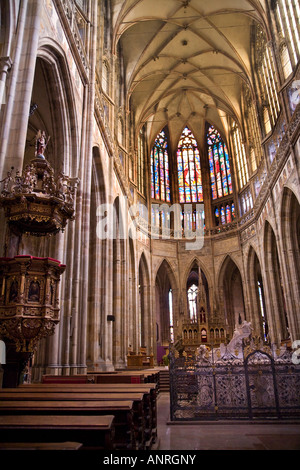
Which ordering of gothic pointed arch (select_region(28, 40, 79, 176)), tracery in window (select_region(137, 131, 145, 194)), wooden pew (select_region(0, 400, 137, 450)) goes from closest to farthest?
wooden pew (select_region(0, 400, 137, 450)) < gothic pointed arch (select_region(28, 40, 79, 176)) < tracery in window (select_region(137, 131, 145, 194))

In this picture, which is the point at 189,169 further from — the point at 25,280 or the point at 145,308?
the point at 25,280

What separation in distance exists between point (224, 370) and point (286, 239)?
12017mm

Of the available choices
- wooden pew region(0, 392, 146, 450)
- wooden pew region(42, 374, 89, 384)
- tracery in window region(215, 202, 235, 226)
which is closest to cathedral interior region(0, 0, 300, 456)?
tracery in window region(215, 202, 235, 226)

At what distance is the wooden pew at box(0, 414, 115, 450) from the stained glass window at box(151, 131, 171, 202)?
89.2 ft

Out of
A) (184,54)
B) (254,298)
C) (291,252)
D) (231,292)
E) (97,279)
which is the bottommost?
(97,279)

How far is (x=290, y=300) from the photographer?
17109 millimetres

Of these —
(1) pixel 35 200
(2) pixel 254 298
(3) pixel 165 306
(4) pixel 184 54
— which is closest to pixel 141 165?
(4) pixel 184 54

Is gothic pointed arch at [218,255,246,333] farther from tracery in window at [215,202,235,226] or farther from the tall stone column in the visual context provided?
the tall stone column

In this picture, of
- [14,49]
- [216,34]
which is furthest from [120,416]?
[216,34]

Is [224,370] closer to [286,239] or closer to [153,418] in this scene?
[153,418]

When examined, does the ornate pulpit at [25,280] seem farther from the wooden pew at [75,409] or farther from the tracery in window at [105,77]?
the tracery in window at [105,77]

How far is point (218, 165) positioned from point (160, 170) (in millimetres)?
5047

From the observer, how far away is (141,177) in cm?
2862

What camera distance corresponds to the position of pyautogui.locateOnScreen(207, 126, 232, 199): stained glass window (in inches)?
1186
